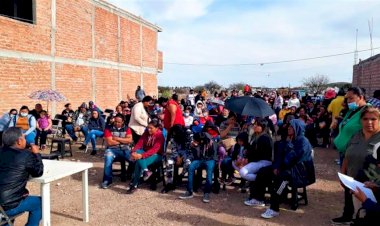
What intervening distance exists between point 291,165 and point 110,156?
351cm

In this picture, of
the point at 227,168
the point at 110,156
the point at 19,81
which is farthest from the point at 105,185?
the point at 19,81

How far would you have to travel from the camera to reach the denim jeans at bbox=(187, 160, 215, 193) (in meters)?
5.74

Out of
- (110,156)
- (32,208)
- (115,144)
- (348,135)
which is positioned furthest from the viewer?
(115,144)

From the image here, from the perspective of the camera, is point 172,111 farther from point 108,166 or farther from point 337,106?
point 337,106

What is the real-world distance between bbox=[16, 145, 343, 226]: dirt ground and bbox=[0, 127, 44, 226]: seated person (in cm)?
114

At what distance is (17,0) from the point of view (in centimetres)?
1309

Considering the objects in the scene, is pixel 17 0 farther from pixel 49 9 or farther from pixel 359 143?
pixel 359 143

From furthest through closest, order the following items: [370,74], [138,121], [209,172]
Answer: [370,74] < [138,121] < [209,172]

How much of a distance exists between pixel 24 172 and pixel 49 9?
11.5m

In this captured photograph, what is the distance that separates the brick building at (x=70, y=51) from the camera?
11.7 meters

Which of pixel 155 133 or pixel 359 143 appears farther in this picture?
pixel 155 133

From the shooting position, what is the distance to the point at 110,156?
257 inches

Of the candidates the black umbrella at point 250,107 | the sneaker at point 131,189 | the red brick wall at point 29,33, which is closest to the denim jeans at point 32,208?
the sneaker at point 131,189

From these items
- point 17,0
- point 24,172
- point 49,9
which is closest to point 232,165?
point 24,172
